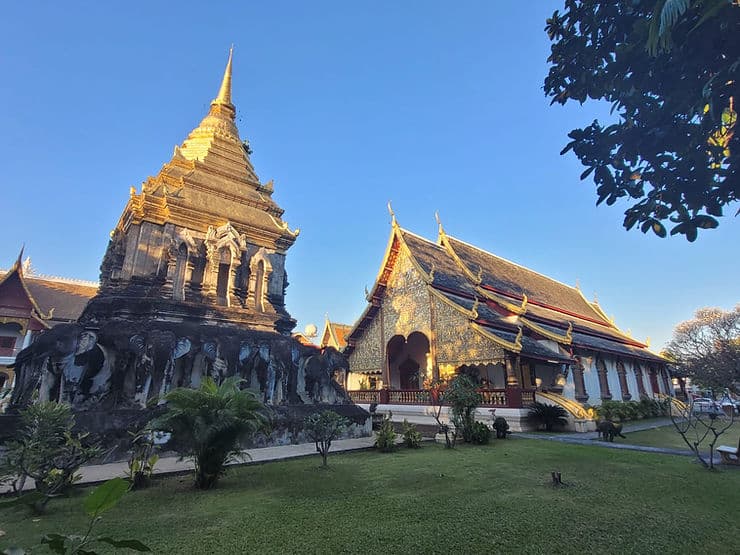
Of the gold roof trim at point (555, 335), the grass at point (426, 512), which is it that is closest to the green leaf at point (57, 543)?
the grass at point (426, 512)

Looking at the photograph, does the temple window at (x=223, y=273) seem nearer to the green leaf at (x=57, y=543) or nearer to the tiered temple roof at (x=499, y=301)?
the tiered temple roof at (x=499, y=301)

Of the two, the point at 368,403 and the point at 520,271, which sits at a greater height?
the point at 520,271

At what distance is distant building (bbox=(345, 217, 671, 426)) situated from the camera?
12.8 meters

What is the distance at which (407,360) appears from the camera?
1789cm

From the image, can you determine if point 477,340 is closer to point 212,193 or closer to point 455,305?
point 455,305

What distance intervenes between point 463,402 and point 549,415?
14.0ft

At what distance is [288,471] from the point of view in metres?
5.86

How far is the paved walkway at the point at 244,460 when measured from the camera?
538cm

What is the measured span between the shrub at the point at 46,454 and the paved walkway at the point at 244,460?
72 centimetres

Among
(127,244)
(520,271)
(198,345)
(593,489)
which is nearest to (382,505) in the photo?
(593,489)

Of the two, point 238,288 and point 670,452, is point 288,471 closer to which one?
point 238,288

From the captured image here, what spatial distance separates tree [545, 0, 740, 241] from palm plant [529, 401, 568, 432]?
9314mm

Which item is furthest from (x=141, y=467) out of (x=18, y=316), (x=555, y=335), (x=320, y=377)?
(x=18, y=316)

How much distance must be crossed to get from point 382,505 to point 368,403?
12170mm
